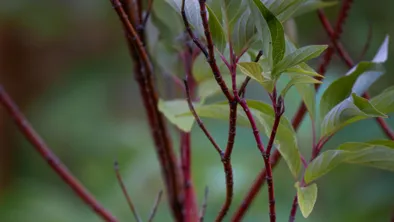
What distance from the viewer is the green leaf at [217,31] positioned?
39cm

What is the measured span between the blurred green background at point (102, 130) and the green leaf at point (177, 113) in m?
0.43

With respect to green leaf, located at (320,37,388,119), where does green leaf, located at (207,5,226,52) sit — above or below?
above

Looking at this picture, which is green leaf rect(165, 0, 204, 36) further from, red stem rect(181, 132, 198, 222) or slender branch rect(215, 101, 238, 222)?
red stem rect(181, 132, 198, 222)

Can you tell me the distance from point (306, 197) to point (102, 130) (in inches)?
58.3

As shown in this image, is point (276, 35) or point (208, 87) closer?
point (276, 35)

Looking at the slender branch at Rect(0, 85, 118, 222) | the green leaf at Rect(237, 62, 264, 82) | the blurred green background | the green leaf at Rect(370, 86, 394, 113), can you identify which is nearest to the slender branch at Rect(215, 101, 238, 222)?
the green leaf at Rect(237, 62, 264, 82)

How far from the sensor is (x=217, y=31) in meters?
0.39

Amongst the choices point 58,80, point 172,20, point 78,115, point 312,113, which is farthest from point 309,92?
point 58,80

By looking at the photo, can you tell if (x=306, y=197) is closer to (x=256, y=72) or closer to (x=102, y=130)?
(x=256, y=72)

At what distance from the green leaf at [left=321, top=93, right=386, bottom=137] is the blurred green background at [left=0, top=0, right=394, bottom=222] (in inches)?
19.8

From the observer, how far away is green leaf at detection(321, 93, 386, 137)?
376 mm

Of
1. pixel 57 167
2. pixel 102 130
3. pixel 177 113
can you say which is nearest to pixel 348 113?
pixel 177 113

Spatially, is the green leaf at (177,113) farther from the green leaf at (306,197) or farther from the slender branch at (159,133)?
the green leaf at (306,197)

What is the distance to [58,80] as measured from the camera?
2.08 m
